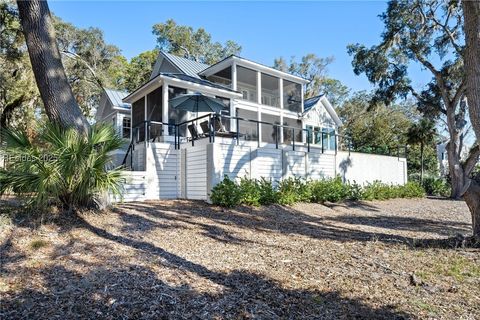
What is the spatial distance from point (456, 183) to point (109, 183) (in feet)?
60.5

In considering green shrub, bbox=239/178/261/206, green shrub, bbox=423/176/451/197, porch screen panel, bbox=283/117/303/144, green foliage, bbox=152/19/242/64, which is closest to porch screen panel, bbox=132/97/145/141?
green shrub, bbox=239/178/261/206

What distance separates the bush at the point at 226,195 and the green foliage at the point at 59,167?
3.45 meters

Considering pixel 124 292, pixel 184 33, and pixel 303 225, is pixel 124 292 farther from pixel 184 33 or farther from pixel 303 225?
pixel 184 33

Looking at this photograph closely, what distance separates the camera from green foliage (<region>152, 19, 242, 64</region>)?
3459cm

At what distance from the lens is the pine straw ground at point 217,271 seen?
344 cm

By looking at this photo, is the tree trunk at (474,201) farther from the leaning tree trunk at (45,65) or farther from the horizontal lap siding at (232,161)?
the leaning tree trunk at (45,65)

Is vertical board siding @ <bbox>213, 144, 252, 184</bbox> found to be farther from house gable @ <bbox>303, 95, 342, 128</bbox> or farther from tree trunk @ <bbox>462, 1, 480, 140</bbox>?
house gable @ <bbox>303, 95, 342, 128</bbox>

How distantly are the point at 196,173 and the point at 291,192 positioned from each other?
127 inches

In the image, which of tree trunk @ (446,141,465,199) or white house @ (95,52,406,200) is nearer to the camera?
white house @ (95,52,406,200)

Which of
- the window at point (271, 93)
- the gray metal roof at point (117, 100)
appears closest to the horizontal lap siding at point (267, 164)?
the window at point (271, 93)

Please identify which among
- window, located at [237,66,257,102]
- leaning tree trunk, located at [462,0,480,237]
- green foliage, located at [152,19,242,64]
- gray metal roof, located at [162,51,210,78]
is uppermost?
green foliage, located at [152,19,242,64]

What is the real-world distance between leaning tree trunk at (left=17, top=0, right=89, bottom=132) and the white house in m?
3.36

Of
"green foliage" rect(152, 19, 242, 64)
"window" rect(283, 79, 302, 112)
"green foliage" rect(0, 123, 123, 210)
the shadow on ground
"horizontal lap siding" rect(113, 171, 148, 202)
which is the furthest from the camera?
"green foliage" rect(152, 19, 242, 64)

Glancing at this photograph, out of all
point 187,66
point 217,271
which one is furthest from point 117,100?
point 217,271
